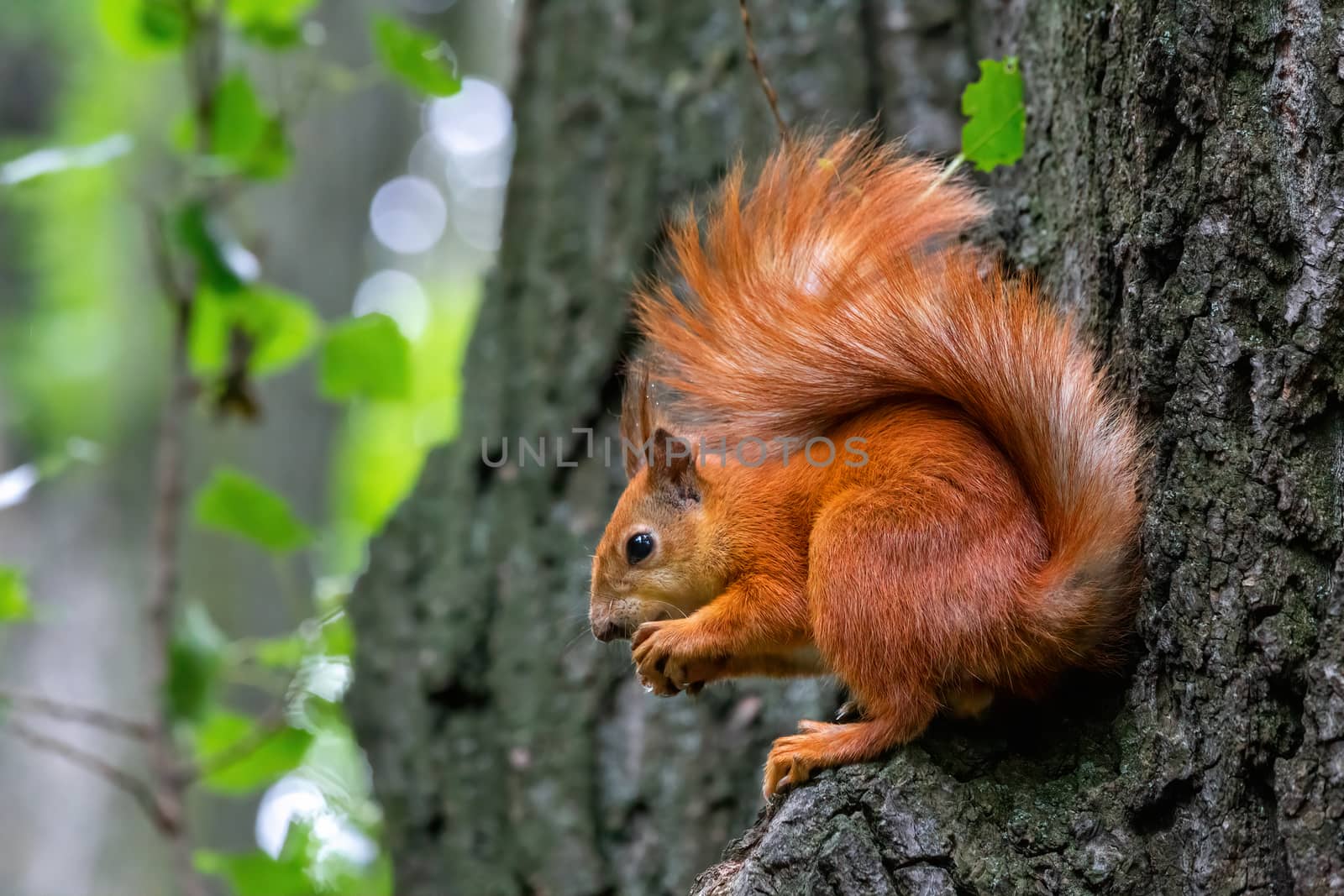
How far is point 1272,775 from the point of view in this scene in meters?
0.96

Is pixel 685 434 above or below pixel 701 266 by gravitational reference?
below

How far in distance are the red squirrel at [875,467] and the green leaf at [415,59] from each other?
571 millimetres

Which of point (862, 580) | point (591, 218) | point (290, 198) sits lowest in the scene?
point (862, 580)

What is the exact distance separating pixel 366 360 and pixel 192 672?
60 cm

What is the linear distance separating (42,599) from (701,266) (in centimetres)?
352

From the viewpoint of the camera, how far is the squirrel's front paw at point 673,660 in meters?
1.33

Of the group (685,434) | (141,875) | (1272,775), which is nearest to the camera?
(1272,775)

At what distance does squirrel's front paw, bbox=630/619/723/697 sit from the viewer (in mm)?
1326

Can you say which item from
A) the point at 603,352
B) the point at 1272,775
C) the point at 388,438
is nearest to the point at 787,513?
the point at 1272,775

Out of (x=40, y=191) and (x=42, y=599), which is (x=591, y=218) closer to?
(x=42, y=599)

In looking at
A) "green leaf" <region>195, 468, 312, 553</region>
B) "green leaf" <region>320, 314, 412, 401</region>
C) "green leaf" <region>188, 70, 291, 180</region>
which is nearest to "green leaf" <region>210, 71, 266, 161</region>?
"green leaf" <region>188, 70, 291, 180</region>

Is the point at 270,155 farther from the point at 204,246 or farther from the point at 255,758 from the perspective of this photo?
the point at 255,758

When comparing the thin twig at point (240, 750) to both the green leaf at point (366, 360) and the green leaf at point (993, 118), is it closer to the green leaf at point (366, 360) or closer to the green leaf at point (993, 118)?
the green leaf at point (366, 360)

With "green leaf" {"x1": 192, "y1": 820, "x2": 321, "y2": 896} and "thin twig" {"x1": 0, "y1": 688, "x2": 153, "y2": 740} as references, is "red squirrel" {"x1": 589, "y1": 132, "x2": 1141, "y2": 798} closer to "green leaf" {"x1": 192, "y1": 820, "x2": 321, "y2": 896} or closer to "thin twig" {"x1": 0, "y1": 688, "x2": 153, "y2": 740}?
"green leaf" {"x1": 192, "y1": 820, "x2": 321, "y2": 896}
